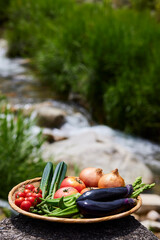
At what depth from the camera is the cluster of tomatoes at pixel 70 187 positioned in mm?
2070

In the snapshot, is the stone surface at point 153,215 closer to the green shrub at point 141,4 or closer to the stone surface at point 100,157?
the stone surface at point 100,157

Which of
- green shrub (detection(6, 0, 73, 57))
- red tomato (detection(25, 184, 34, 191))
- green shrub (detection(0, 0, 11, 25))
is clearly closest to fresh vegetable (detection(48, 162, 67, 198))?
red tomato (detection(25, 184, 34, 191))

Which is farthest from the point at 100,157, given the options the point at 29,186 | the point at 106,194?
the point at 106,194

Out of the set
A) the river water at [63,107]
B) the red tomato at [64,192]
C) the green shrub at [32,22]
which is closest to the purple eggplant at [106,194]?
the red tomato at [64,192]

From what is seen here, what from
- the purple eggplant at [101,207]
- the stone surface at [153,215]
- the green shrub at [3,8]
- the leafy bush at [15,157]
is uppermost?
the green shrub at [3,8]

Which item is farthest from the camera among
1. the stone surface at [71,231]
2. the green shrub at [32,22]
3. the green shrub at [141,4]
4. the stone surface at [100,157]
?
the green shrub at [141,4]

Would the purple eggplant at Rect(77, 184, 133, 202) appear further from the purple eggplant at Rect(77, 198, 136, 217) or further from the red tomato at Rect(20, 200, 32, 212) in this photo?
the red tomato at Rect(20, 200, 32, 212)

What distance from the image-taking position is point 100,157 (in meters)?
4.92

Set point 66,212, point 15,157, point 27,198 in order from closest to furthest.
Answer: point 66,212 → point 27,198 → point 15,157

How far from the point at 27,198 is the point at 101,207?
1.31ft

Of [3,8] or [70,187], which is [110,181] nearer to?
[70,187]

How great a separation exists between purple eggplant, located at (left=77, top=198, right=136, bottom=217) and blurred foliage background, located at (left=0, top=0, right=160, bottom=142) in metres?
4.29

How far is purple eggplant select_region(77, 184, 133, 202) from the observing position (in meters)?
1.95

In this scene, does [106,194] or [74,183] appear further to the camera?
[74,183]
